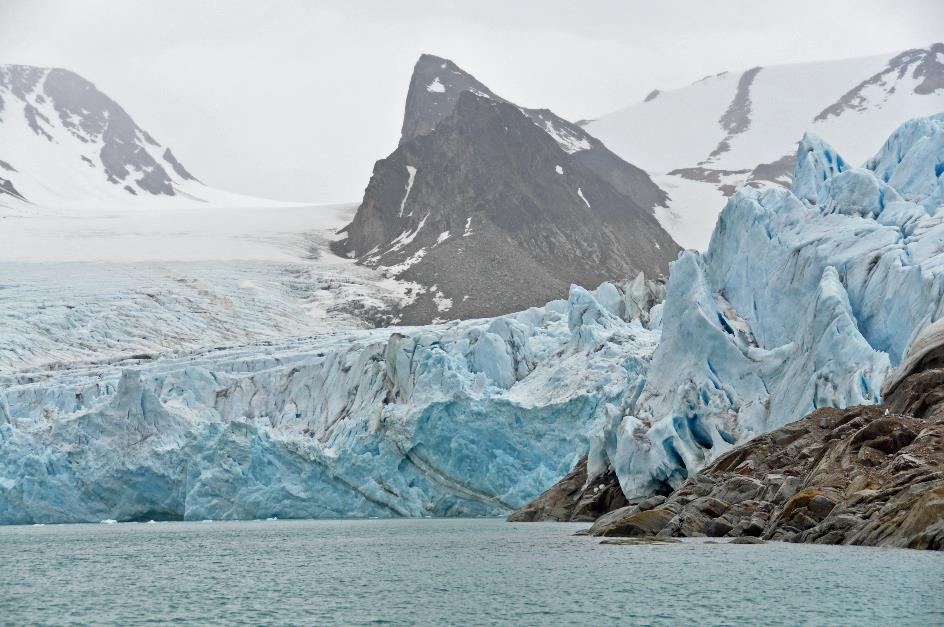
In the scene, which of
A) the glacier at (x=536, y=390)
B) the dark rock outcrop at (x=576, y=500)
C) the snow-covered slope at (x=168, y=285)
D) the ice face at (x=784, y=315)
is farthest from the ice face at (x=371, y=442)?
the snow-covered slope at (x=168, y=285)

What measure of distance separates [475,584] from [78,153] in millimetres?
154766

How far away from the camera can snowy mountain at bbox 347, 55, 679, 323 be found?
317 ft

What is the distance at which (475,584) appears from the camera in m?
21.0

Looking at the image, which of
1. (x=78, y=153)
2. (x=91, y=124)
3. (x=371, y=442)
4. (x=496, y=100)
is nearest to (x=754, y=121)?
(x=496, y=100)

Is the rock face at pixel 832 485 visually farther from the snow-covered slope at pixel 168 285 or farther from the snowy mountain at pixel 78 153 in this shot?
the snowy mountain at pixel 78 153

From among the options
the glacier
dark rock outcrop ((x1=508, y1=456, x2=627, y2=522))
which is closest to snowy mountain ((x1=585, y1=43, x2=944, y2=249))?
the glacier

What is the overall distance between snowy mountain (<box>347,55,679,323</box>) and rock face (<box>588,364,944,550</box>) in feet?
206

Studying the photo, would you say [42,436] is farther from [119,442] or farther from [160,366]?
[160,366]

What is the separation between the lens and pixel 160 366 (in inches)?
2215

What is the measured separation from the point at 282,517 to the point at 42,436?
9146mm

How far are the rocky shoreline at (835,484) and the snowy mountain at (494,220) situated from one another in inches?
2477

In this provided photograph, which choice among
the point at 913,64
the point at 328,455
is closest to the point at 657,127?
the point at 913,64

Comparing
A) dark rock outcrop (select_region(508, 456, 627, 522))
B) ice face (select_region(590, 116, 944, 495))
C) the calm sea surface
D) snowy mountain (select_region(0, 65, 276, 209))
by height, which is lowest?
dark rock outcrop (select_region(508, 456, 627, 522))

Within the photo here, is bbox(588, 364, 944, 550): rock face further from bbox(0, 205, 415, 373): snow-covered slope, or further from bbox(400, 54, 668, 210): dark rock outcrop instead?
bbox(400, 54, 668, 210): dark rock outcrop
